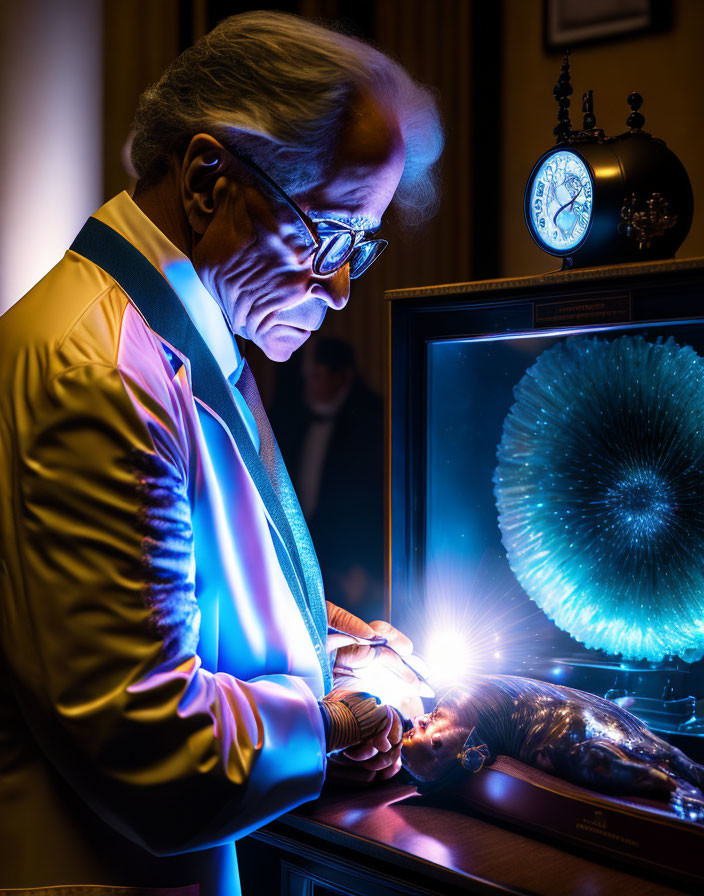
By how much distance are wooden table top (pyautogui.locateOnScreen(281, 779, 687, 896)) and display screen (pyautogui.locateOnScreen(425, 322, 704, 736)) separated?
38cm


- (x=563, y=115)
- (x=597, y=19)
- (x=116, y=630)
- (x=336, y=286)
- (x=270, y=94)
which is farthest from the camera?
(x=597, y=19)

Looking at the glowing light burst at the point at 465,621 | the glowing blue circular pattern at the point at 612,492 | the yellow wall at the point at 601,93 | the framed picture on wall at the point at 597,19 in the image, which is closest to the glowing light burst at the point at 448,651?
the glowing light burst at the point at 465,621

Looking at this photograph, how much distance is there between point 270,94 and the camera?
2.86ft

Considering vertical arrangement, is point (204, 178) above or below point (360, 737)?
above

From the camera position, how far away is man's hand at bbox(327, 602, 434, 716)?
1243 mm

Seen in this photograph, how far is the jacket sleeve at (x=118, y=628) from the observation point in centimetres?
65

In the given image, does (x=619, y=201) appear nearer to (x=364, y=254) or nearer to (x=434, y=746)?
(x=364, y=254)

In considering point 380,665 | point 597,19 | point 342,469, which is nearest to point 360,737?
point 380,665

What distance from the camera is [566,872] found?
87cm

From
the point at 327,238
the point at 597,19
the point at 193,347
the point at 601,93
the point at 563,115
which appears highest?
the point at 597,19

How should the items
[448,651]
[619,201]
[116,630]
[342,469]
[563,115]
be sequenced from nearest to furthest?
[116,630]
[619,201]
[563,115]
[448,651]
[342,469]

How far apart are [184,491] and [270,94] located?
17.1 inches

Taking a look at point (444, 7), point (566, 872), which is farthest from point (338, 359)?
point (566, 872)

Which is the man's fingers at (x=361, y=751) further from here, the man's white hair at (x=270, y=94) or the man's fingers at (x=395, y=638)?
the man's white hair at (x=270, y=94)
